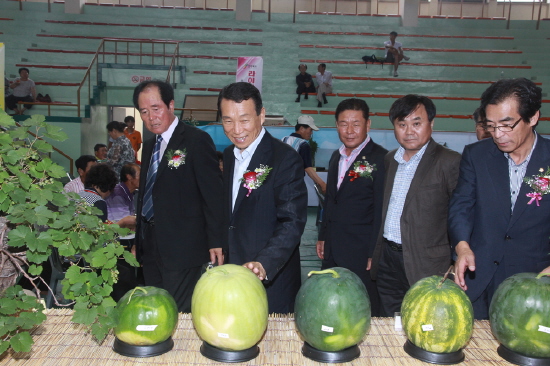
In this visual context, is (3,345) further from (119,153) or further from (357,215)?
(119,153)

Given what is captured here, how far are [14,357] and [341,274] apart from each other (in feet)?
2.64

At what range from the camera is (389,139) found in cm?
784

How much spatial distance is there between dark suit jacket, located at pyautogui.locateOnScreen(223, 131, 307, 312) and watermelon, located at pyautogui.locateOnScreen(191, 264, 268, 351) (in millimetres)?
648

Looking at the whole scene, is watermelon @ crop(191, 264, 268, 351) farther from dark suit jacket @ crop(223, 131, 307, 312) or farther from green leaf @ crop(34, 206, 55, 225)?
dark suit jacket @ crop(223, 131, 307, 312)

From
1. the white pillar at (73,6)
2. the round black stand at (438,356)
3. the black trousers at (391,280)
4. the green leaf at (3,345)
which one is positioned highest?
the white pillar at (73,6)

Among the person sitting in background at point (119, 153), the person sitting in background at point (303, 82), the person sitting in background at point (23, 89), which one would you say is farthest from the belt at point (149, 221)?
the person sitting in background at point (303, 82)

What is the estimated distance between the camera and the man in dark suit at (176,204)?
266 cm

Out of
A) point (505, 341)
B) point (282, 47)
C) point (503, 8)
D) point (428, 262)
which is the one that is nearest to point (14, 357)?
point (505, 341)

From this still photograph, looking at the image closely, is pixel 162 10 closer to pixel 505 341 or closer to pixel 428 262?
pixel 428 262

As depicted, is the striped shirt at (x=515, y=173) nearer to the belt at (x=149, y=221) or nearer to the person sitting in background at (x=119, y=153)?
the belt at (x=149, y=221)

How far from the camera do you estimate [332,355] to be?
4.13ft

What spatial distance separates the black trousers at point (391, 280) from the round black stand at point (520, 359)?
1.18 meters

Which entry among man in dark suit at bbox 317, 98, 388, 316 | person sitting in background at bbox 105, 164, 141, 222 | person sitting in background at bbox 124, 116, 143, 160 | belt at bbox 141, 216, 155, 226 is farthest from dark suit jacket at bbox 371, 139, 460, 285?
person sitting in background at bbox 124, 116, 143, 160

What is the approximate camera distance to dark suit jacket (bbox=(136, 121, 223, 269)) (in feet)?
8.70
